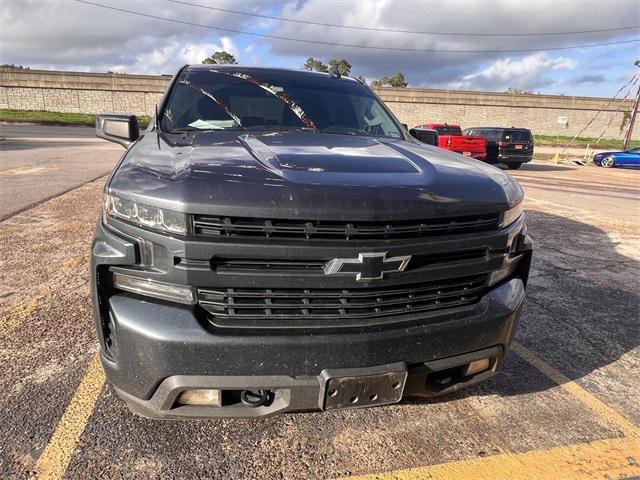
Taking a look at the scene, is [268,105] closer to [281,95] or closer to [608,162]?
[281,95]

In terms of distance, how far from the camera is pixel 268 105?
3.23m

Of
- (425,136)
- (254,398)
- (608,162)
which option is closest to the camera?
(254,398)

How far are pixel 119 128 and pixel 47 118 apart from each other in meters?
41.2

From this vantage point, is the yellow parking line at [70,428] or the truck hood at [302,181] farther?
the yellow parking line at [70,428]

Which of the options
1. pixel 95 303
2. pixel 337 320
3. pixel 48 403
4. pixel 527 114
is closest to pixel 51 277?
pixel 48 403

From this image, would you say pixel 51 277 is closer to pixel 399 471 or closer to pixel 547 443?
A: pixel 399 471

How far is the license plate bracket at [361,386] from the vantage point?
5.83 ft

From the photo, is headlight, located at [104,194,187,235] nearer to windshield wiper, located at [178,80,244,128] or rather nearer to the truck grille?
the truck grille

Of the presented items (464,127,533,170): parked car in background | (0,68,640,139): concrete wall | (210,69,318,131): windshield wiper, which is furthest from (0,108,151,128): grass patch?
(210,69,318,131): windshield wiper

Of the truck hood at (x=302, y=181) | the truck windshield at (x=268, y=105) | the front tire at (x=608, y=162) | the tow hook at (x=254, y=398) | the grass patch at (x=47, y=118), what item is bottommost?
the grass patch at (x=47, y=118)

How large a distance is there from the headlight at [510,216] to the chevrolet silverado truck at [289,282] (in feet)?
0.06

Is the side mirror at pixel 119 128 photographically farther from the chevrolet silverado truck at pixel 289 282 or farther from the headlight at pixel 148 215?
the headlight at pixel 148 215

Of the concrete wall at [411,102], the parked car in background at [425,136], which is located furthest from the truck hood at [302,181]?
the concrete wall at [411,102]

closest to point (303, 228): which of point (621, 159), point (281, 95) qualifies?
point (281, 95)
